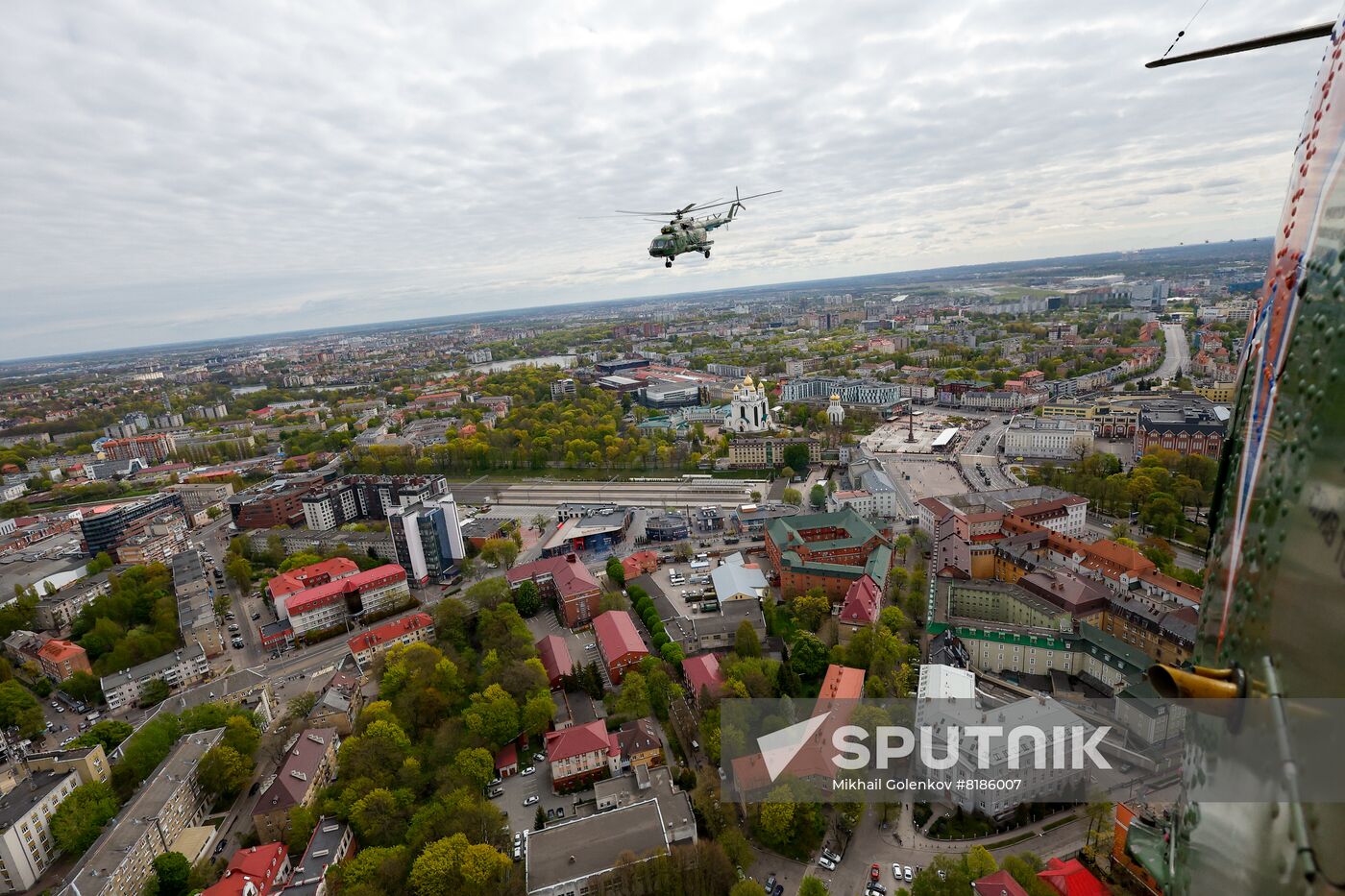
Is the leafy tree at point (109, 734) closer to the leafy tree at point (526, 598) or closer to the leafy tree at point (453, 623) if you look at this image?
the leafy tree at point (453, 623)

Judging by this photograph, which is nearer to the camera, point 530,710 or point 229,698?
point 530,710

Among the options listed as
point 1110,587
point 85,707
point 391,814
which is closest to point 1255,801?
point 391,814

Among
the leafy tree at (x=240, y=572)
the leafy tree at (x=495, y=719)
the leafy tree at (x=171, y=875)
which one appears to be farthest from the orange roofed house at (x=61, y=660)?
the leafy tree at (x=495, y=719)

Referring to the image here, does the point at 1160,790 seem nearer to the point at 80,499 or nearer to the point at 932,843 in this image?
A: the point at 932,843

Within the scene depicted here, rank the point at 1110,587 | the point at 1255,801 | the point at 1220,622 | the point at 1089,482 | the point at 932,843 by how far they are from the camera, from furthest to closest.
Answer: the point at 1089,482
the point at 1110,587
the point at 932,843
the point at 1220,622
the point at 1255,801

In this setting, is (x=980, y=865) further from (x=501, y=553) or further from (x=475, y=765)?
(x=501, y=553)

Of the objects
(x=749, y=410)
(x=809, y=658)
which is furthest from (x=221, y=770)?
(x=749, y=410)

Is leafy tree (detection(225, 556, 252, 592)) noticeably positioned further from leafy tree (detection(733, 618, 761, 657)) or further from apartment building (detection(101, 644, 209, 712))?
leafy tree (detection(733, 618, 761, 657))
